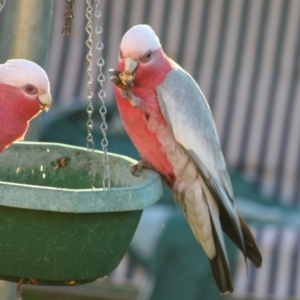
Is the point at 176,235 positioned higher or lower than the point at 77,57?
lower

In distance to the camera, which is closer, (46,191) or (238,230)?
(46,191)

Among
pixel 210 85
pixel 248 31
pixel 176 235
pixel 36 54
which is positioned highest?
pixel 36 54

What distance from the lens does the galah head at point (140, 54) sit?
275cm

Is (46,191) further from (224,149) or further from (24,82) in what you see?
(224,149)

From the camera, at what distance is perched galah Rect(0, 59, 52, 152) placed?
2.62 m

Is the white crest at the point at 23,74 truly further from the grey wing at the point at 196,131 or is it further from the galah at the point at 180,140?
the grey wing at the point at 196,131

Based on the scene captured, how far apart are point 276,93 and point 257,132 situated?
0.90 feet

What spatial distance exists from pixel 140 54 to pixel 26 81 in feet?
1.28

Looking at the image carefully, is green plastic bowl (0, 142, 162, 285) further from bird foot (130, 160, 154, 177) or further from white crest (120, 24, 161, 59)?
white crest (120, 24, 161, 59)

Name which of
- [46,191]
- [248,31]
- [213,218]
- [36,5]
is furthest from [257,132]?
[46,191]

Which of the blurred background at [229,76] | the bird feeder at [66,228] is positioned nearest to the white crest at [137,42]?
the bird feeder at [66,228]

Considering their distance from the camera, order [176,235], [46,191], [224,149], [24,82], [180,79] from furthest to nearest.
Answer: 1. [224,149]
2. [176,235]
3. [180,79]
4. [24,82]
5. [46,191]

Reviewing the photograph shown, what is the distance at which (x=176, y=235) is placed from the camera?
Result: 4.27m

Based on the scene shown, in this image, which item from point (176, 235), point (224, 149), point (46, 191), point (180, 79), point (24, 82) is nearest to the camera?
point (46, 191)
